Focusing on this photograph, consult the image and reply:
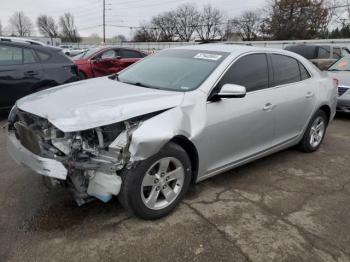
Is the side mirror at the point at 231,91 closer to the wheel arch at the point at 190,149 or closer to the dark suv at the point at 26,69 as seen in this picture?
the wheel arch at the point at 190,149

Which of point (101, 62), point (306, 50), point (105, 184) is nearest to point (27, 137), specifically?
point (105, 184)

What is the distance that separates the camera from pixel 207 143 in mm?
3480

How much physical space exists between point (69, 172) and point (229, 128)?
5.52 ft

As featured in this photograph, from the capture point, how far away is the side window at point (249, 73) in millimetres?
3826

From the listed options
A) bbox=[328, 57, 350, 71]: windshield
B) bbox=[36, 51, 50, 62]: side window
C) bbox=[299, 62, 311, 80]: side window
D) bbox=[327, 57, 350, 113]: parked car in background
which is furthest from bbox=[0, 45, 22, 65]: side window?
bbox=[328, 57, 350, 71]: windshield

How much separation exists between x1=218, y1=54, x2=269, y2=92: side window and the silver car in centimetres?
1

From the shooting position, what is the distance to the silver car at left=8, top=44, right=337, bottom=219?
2.87 m

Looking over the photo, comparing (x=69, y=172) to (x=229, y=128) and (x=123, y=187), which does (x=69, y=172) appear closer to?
(x=123, y=187)

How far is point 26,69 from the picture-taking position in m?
6.82

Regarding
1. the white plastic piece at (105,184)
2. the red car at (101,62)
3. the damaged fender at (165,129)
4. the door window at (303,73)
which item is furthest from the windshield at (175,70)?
the red car at (101,62)

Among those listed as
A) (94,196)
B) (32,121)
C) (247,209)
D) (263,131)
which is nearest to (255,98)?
(263,131)

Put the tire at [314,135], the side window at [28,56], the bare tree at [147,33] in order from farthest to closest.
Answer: the bare tree at [147,33] → the side window at [28,56] → the tire at [314,135]

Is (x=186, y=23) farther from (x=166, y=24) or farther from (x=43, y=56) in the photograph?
(x=43, y=56)

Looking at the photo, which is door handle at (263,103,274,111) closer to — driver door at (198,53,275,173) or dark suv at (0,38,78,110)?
driver door at (198,53,275,173)
